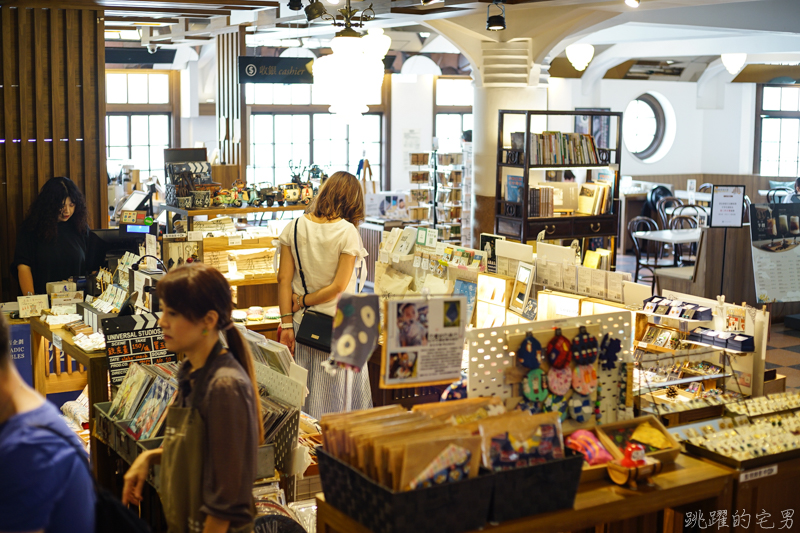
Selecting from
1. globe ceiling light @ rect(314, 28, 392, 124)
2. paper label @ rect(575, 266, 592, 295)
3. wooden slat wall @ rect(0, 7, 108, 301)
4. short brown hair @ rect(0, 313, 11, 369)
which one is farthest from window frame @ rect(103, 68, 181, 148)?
short brown hair @ rect(0, 313, 11, 369)

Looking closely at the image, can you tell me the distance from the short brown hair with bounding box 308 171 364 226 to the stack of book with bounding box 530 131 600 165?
433 centimetres

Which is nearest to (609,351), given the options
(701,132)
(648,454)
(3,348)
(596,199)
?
(648,454)

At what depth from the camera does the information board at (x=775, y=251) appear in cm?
842

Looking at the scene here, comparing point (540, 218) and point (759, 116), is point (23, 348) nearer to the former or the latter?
point (540, 218)

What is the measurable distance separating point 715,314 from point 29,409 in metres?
3.44

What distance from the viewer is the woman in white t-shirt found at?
4238 millimetres

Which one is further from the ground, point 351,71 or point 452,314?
point 351,71

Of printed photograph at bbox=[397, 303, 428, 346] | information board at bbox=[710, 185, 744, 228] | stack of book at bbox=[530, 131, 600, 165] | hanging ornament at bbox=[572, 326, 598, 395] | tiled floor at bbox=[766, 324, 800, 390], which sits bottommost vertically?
tiled floor at bbox=[766, 324, 800, 390]

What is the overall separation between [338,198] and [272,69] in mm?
5815

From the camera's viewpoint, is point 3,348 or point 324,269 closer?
point 3,348

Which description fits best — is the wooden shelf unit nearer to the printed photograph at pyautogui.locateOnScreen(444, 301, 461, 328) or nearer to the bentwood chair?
the bentwood chair

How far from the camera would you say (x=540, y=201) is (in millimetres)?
8430

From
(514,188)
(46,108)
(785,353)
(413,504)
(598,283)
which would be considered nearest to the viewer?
(413,504)

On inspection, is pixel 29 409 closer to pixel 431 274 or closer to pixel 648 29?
pixel 431 274
